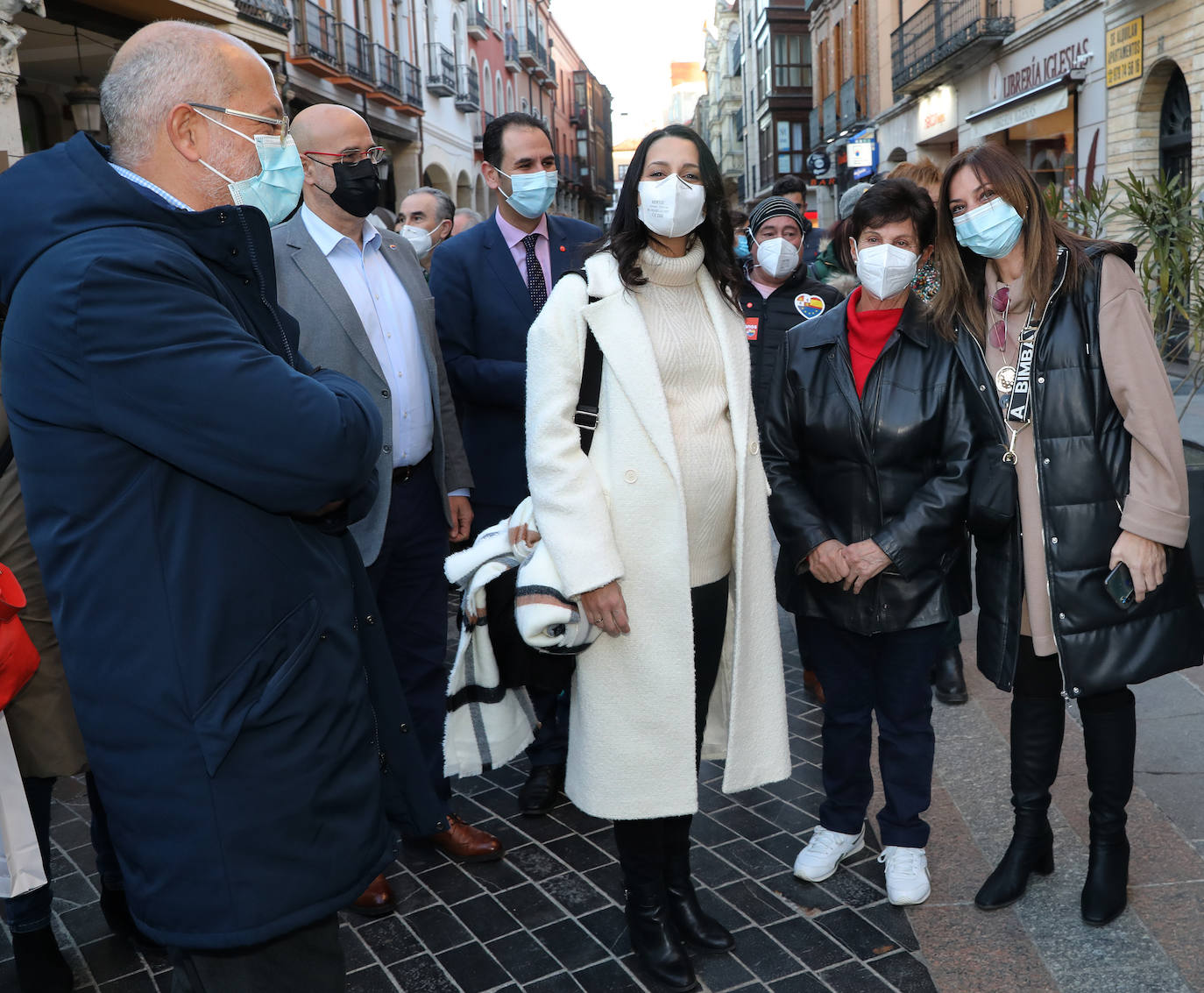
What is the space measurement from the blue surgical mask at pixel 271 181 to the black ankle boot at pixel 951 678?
349 cm

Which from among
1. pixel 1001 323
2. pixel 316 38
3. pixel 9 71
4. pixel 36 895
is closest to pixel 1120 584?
pixel 1001 323

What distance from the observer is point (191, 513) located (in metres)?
1.63

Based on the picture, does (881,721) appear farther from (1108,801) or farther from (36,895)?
(36,895)

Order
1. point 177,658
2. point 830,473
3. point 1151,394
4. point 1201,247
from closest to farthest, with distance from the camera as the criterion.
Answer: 1. point 177,658
2. point 1151,394
3. point 830,473
4. point 1201,247

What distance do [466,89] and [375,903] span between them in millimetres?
31255

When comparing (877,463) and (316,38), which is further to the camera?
(316,38)

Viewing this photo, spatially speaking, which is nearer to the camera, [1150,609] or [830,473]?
[1150,609]

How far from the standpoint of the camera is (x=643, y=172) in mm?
2777

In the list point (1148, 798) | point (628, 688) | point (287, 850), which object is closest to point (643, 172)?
point (628, 688)

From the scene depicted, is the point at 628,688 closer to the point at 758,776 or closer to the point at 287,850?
the point at 758,776

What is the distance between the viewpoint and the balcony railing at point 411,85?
2503 cm

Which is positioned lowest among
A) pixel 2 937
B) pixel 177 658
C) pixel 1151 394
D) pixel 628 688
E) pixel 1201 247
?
pixel 2 937

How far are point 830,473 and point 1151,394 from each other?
86cm

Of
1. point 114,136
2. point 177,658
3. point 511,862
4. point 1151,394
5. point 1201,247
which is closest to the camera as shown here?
point 177,658
